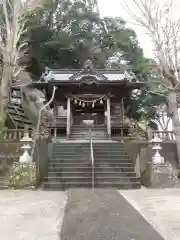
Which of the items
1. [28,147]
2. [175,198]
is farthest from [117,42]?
[175,198]

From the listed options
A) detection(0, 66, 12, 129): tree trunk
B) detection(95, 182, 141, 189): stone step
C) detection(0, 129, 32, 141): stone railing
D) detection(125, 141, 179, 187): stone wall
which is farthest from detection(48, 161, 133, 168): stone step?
detection(0, 66, 12, 129): tree trunk

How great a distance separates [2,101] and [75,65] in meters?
14.9

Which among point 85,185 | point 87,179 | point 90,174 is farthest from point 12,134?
point 85,185

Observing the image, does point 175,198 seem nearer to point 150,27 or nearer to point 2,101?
point 150,27

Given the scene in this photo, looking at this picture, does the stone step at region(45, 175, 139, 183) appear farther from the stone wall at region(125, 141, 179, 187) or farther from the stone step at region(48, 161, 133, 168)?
the stone wall at region(125, 141, 179, 187)

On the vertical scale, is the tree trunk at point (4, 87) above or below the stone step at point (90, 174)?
above

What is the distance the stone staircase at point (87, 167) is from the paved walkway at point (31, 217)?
199 cm

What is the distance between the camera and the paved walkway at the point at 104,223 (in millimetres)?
3494

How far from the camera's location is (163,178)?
9.20 metres

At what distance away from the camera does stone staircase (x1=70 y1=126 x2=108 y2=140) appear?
51.6ft

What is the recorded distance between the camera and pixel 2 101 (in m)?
13.4

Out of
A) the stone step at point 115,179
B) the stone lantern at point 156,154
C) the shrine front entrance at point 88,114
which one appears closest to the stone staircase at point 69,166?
the stone step at point 115,179

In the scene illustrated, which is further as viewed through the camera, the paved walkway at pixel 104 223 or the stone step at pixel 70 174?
the stone step at pixel 70 174

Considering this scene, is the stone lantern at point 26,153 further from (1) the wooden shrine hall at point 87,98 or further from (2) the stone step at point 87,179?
(1) the wooden shrine hall at point 87,98
